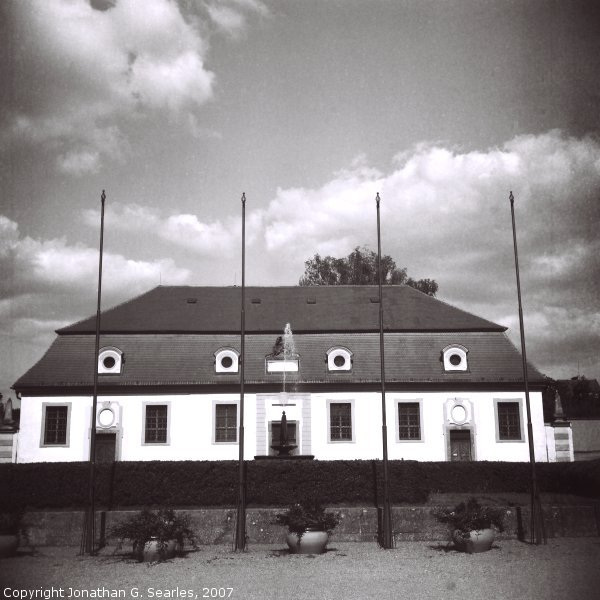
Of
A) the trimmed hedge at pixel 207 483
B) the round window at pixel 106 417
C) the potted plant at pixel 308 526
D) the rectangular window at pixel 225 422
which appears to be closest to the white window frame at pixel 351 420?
the rectangular window at pixel 225 422

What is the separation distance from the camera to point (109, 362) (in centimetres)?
2728

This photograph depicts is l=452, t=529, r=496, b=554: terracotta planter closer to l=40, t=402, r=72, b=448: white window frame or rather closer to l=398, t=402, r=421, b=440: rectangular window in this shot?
l=398, t=402, r=421, b=440: rectangular window

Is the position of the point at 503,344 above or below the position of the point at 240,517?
above

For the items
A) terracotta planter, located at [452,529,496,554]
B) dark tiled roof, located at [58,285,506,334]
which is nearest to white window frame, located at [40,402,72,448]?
dark tiled roof, located at [58,285,506,334]

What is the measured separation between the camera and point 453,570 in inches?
449

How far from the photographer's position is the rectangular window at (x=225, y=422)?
26.7m

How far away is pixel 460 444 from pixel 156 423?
1285 cm

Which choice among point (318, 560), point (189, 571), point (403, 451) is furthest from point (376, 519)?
point (403, 451)

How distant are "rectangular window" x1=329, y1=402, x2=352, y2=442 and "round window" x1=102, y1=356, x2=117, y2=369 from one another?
31.2 feet

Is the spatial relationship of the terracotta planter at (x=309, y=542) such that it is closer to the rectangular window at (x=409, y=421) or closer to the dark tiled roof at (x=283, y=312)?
the rectangular window at (x=409, y=421)

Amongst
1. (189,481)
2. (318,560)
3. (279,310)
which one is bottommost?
(318,560)

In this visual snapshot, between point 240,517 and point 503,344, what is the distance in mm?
17580

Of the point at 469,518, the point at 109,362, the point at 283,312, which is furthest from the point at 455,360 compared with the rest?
the point at 109,362

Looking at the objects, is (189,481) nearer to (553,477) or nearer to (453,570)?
(453,570)
